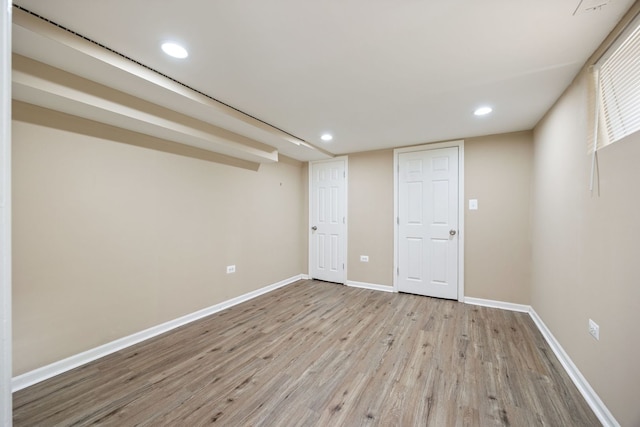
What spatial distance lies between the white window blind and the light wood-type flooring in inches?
70.1

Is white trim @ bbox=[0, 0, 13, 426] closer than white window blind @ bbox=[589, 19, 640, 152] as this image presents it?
Yes

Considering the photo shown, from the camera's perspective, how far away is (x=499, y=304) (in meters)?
3.52

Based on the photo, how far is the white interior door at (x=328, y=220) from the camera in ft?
15.5

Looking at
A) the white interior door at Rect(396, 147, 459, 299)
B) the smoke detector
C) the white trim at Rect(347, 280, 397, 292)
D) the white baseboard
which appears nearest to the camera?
the smoke detector

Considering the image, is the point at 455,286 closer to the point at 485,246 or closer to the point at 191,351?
the point at 485,246

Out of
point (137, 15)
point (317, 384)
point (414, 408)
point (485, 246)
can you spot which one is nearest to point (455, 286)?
point (485, 246)

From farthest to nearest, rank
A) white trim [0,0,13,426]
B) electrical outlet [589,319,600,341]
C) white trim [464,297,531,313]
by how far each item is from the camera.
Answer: white trim [464,297,531,313]
electrical outlet [589,319,600,341]
white trim [0,0,13,426]

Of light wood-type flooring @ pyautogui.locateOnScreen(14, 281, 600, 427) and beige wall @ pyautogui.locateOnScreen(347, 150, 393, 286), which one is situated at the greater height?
beige wall @ pyautogui.locateOnScreen(347, 150, 393, 286)

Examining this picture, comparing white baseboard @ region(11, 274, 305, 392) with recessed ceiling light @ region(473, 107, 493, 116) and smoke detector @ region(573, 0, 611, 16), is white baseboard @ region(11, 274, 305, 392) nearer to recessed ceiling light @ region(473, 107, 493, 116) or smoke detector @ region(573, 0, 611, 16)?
recessed ceiling light @ region(473, 107, 493, 116)

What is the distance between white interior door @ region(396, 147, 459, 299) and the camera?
3.82m

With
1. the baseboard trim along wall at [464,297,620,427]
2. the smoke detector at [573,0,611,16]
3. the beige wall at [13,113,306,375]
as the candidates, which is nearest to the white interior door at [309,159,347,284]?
the beige wall at [13,113,306,375]

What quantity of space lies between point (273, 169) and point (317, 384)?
3269 millimetres

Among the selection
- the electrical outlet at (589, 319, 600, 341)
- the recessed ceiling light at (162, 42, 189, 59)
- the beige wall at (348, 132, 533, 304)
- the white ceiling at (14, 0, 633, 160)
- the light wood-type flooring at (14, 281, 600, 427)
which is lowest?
the light wood-type flooring at (14, 281, 600, 427)

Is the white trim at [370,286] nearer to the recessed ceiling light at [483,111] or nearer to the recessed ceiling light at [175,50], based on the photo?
the recessed ceiling light at [483,111]
